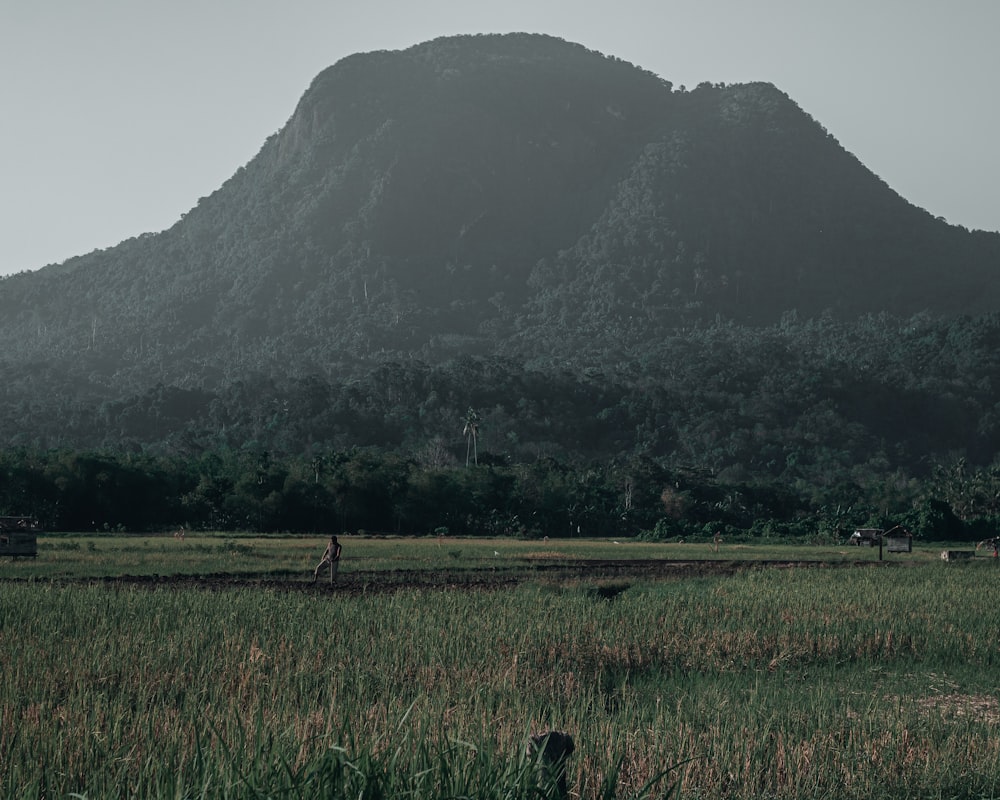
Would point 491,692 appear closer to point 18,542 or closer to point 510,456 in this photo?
point 18,542

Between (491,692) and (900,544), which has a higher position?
(491,692)

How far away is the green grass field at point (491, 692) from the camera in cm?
656

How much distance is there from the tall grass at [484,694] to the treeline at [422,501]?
47.7 m

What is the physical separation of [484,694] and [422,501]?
63667 mm

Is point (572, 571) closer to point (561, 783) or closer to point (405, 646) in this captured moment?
point (405, 646)

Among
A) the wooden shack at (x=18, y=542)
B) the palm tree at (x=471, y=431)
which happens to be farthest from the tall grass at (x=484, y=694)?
the palm tree at (x=471, y=431)

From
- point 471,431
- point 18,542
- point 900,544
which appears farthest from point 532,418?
point 18,542

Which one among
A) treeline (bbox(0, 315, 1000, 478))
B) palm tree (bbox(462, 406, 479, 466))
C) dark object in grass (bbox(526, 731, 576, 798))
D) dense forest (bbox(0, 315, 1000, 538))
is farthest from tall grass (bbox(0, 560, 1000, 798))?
treeline (bbox(0, 315, 1000, 478))

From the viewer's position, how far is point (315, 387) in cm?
15900

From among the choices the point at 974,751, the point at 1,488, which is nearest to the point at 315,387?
the point at 1,488

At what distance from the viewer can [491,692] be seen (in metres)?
10.7

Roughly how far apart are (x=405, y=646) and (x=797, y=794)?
23.2 feet

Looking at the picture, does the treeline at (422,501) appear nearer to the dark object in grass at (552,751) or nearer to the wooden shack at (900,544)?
the wooden shack at (900,544)

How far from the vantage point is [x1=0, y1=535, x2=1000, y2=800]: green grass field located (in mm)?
6559
